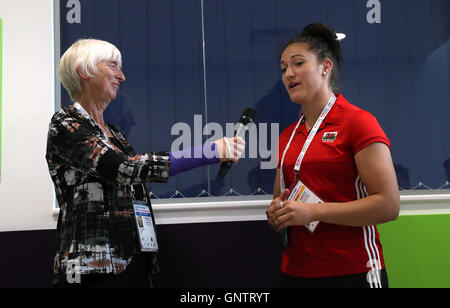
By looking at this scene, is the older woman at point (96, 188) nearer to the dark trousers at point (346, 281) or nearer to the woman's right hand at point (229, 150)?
the woman's right hand at point (229, 150)

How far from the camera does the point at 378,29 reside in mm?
2357

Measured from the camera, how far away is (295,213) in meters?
1.31

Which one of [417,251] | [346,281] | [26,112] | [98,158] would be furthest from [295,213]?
[26,112]

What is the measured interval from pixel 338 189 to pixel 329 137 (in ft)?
0.65

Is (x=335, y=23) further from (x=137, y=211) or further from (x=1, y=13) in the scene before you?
(x=1, y=13)

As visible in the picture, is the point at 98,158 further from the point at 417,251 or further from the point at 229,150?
the point at 417,251

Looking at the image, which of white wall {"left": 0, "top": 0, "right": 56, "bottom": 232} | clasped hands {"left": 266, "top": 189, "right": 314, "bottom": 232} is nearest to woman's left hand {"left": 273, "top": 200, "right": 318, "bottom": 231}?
clasped hands {"left": 266, "top": 189, "right": 314, "bottom": 232}

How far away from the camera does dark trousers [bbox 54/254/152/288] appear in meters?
1.27

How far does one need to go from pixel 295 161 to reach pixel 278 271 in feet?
3.01

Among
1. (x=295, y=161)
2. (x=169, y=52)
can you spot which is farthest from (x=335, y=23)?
(x=295, y=161)

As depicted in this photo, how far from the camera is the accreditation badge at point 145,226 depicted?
138 centimetres

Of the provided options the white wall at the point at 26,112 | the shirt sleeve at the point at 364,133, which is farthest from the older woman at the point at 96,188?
the white wall at the point at 26,112

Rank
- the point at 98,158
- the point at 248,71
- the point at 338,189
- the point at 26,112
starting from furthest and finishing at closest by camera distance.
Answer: the point at 248,71 → the point at 26,112 → the point at 338,189 → the point at 98,158

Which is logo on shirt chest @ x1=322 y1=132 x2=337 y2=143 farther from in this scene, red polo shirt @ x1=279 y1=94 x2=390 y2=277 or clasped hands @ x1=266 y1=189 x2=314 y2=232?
clasped hands @ x1=266 y1=189 x2=314 y2=232
